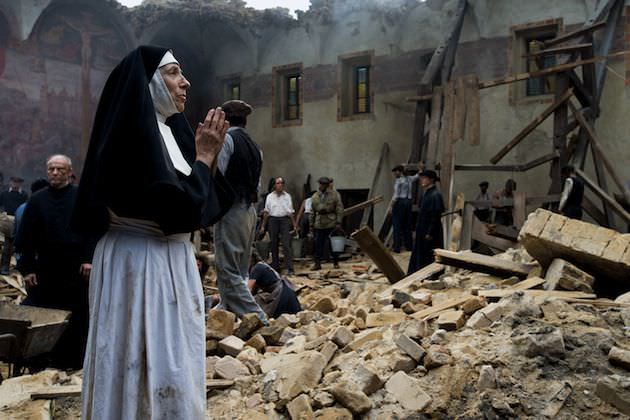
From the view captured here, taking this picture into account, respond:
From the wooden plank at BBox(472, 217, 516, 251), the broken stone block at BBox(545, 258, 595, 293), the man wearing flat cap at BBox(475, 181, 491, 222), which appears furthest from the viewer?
the man wearing flat cap at BBox(475, 181, 491, 222)

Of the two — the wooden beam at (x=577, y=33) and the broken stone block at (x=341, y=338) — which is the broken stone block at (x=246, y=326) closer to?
→ the broken stone block at (x=341, y=338)

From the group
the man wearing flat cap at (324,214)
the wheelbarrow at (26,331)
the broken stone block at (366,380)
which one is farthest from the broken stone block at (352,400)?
the man wearing flat cap at (324,214)

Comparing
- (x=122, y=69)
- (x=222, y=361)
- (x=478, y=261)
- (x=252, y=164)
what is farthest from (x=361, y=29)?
(x=122, y=69)

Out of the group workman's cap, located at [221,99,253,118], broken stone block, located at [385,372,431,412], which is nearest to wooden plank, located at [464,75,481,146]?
workman's cap, located at [221,99,253,118]

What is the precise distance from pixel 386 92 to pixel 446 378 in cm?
1438

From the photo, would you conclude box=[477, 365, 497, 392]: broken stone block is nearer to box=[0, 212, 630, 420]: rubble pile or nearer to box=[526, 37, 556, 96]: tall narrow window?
box=[0, 212, 630, 420]: rubble pile

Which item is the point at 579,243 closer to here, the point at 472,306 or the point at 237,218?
the point at 472,306

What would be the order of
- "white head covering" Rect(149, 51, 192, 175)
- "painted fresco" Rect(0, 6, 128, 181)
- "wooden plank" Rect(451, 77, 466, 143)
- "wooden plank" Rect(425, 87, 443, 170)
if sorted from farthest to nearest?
"painted fresco" Rect(0, 6, 128, 181) < "wooden plank" Rect(425, 87, 443, 170) < "wooden plank" Rect(451, 77, 466, 143) < "white head covering" Rect(149, 51, 192, 175)

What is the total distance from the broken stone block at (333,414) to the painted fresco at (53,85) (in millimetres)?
15863

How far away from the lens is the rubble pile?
12.8 feet

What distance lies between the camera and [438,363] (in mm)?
4266

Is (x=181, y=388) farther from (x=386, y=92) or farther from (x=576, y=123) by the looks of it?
(x=386, y=92)

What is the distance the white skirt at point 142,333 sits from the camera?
2.46 meters

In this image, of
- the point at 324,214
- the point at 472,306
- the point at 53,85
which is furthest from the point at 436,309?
the point at 53,85
